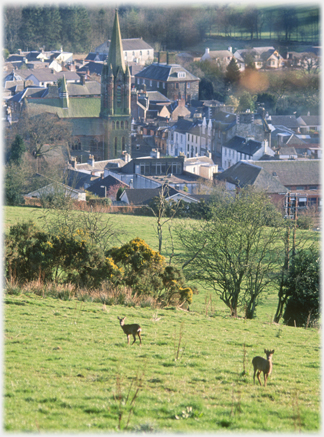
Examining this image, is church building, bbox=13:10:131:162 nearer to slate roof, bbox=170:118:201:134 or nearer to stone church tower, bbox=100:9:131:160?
stone church tower, bbox=100:9:131:160

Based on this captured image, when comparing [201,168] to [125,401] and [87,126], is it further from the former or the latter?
[125,401]

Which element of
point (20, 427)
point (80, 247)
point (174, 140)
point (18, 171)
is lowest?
point (20, 427)

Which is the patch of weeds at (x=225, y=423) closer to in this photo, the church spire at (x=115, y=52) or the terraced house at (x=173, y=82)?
the church spire at (x=115, y=52)

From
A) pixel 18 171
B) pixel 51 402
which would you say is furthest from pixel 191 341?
pixel 18 171

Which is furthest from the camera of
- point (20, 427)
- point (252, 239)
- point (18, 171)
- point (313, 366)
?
point (18, 171)

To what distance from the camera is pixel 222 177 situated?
181ft

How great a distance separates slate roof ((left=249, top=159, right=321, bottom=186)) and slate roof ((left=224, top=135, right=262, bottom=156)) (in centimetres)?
804

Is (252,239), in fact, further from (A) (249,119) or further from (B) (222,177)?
(A) (249,119)

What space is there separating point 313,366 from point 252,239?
9.48 meters

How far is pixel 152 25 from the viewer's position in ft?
A: 411

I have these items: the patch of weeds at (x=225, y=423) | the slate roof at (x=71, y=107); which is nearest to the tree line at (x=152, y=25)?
the slate roof at (x=71, y=107)

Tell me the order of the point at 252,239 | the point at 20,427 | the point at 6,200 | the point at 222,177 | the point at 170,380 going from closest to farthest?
the point at 20,427 < the point at 170,380 < the point at 252,239 < the point at 6,200 < the point at 222,177

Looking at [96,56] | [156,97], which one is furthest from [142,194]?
[96,56]

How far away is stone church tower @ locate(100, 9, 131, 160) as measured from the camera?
74.9m
